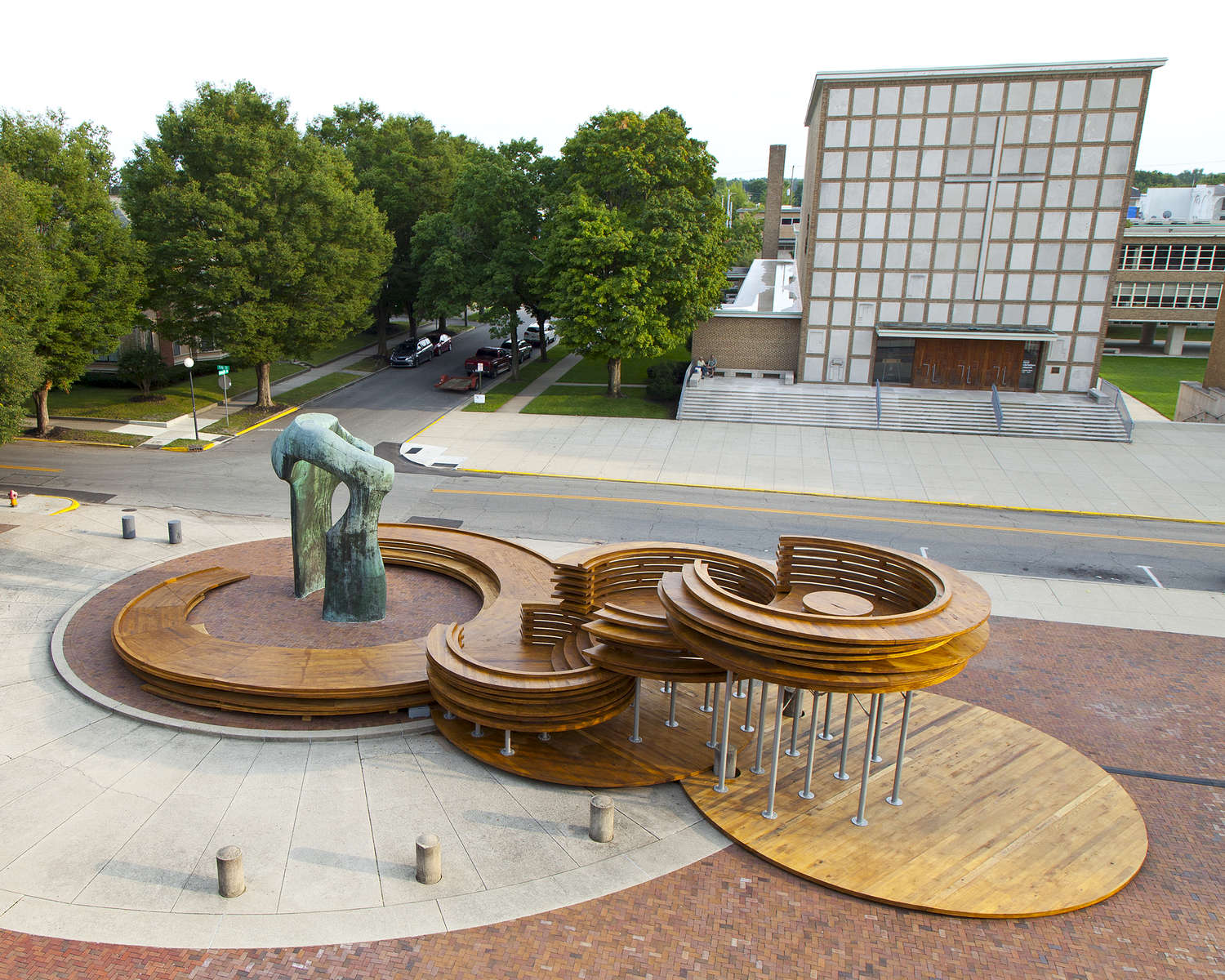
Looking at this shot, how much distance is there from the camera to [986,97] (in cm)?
3856

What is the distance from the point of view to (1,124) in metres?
32.1

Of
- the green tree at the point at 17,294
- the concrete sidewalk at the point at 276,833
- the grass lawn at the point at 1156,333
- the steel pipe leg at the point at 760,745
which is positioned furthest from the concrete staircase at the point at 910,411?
the grass lawn at the point at 1156,333

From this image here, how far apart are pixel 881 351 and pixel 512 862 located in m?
36.3

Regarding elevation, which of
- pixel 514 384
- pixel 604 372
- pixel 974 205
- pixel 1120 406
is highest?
pixel 974 205

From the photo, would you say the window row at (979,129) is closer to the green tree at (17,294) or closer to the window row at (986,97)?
the window row at (986,97)

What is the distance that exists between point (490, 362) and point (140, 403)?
685 inches

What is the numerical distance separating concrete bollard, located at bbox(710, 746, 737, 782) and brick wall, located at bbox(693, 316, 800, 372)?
32.9 m

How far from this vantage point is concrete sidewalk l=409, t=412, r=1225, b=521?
3055 centimetres

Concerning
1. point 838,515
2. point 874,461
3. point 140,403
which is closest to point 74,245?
point 140,403

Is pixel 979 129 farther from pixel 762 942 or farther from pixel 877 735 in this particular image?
pixel 762 942

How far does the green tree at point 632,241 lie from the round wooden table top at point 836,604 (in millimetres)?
27127

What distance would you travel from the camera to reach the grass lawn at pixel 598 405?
41531 mm

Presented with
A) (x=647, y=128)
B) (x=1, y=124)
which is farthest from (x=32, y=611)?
(x=647, y=128)

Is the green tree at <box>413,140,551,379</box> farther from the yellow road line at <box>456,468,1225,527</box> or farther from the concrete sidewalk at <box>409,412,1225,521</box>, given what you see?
the yellow road line at <box>456,468,1225,527</box>
